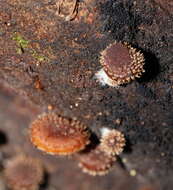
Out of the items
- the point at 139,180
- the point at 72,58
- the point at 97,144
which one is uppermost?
the point at 72,58

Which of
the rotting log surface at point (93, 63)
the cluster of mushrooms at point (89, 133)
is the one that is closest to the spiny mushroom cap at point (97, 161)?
the cluster of mushrooms at point (89, 133)

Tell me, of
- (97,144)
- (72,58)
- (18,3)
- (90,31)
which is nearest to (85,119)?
(97,144)

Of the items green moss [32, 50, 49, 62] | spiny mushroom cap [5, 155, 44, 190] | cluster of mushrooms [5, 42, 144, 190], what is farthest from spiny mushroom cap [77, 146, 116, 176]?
green moss [32, 50, 49, 62]

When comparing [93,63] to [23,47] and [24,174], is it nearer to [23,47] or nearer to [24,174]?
[23,47]

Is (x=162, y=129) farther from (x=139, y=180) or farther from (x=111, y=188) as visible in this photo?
(x=111, y=188)

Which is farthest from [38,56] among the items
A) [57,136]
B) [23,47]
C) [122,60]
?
[122,60]
